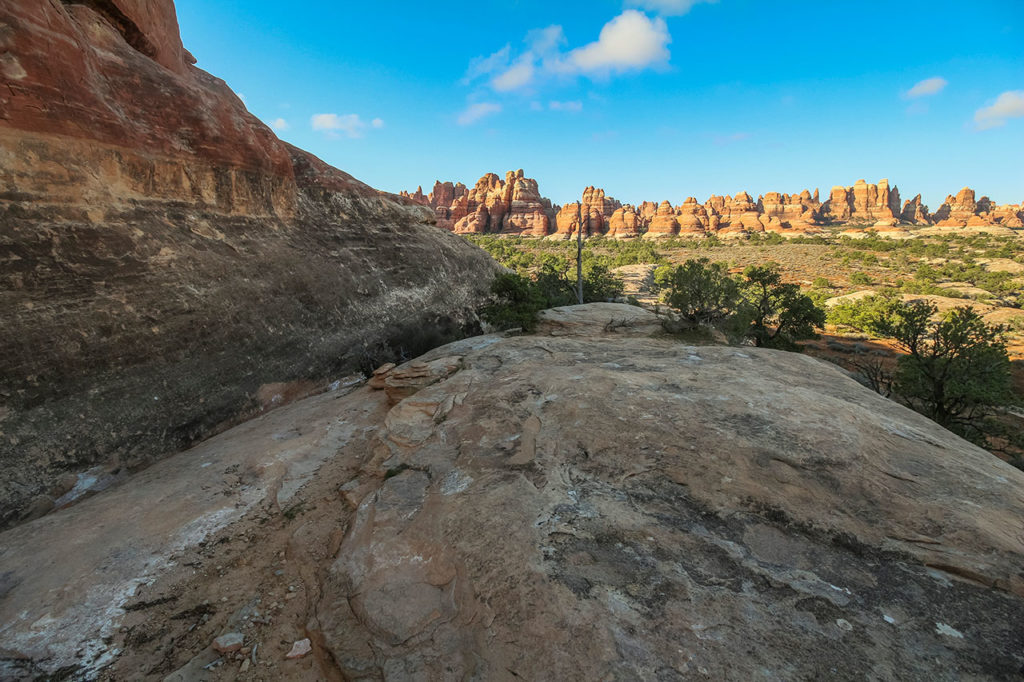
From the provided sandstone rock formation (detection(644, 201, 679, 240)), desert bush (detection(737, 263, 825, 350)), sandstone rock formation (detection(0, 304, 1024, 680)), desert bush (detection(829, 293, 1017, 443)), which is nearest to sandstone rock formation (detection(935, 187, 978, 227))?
sandstone rock formation (detection(644, 201, 679, 240))

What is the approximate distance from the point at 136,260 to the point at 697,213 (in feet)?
367

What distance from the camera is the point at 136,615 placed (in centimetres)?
420

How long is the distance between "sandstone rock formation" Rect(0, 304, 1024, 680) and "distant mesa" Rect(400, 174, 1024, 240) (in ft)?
291

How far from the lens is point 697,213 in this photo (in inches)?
4006

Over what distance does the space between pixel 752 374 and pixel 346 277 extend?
40.8 ft

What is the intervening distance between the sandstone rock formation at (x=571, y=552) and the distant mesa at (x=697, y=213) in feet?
291

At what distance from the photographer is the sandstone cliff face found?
24.0 ft

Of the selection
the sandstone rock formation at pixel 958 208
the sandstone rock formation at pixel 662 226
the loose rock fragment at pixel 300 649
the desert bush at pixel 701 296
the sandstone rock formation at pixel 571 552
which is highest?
the sandstone rock formation at pixel 958 208

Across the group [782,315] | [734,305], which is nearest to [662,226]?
[782,315]

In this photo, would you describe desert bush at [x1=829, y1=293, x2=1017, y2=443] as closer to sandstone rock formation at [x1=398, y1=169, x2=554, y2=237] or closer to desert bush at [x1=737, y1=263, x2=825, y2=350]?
desert bush at [x1=737, y1=263, x2=825, y2=350]

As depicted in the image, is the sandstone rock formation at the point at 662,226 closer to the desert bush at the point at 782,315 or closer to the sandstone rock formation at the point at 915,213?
the sandstone rock formation at the point at 915,213

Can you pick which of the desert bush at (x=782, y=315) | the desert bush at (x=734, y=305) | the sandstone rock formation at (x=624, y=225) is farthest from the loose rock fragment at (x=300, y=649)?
the sandstone rock formation at (x=624, y=225)

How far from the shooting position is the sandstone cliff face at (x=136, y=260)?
7.32 m

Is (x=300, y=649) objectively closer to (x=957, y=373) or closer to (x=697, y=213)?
(x=957, y=373)
